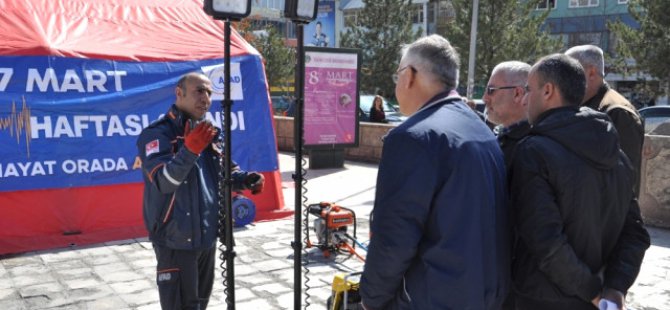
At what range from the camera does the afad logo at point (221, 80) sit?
791 cm

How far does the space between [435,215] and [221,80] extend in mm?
6227

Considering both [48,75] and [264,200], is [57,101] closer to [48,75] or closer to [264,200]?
[48,75]

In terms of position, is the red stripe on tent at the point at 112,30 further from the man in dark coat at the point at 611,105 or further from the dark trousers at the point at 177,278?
the man in dark coat at the point at 611,105

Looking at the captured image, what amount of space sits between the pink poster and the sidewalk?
457 cm

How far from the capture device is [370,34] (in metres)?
32.9

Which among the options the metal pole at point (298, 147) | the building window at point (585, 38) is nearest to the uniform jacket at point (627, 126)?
the metal pole at point (298, 147)

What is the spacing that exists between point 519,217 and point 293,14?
173 centimetres

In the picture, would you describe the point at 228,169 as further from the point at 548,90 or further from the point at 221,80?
the point at 221,80

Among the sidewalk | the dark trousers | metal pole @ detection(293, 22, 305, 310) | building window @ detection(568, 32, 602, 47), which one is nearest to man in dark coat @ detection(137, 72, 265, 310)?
the dark trousers

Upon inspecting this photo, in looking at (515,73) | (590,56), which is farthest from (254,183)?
(590,56)

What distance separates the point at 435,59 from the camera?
2396 mm

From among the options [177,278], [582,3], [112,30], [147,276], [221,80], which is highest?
[582,3]

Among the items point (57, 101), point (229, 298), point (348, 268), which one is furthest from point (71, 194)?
point (229, 298)

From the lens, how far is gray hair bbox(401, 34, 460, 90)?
2396 mm
